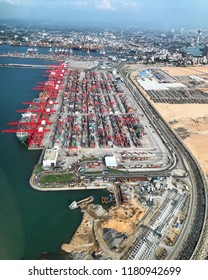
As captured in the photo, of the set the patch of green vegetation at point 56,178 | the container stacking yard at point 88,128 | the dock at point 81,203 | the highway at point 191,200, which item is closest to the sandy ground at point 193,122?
the highway at point 191,200

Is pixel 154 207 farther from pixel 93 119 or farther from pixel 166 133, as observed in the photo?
pixel 93 119

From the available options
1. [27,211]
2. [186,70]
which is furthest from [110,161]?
[186,70]

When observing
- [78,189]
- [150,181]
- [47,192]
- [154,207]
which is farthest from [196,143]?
[47,192]

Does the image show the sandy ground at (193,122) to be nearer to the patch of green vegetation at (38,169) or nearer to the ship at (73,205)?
the ship at (73,205)

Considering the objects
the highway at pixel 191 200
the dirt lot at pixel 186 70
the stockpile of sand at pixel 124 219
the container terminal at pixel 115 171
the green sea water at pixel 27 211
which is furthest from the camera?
the dirt lot at pixel 186 70

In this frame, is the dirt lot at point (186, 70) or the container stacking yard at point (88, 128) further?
the dirt lot at point (186, 70)

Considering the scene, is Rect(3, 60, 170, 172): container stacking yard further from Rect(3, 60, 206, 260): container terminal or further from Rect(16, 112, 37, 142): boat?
Rect(3, 60, 206, 260): container terminal

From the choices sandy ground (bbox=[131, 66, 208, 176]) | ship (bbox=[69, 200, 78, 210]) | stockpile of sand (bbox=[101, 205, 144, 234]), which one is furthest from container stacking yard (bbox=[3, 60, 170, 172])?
stockpile of sand (bbox=[101, 205, 144, 234])
